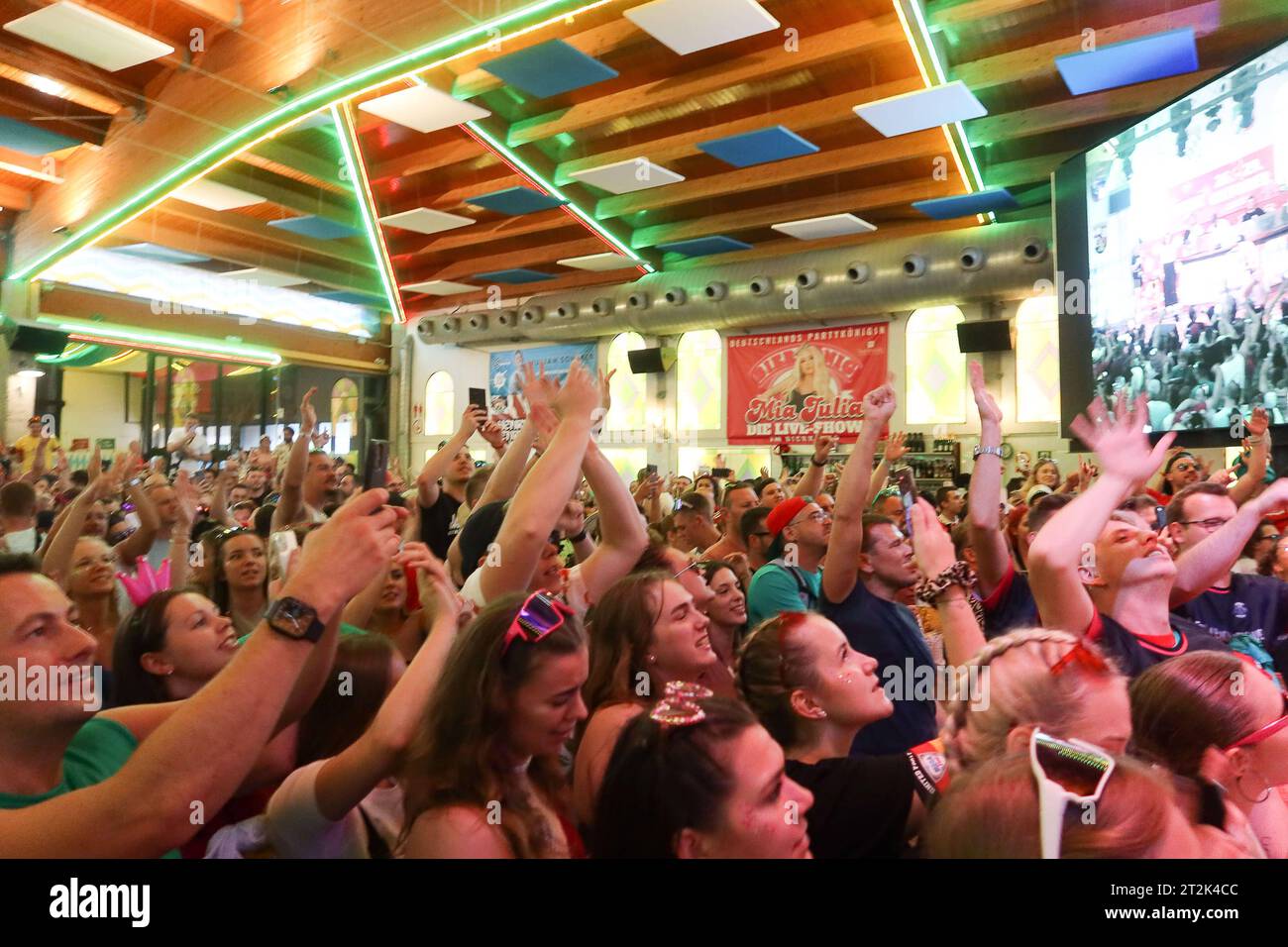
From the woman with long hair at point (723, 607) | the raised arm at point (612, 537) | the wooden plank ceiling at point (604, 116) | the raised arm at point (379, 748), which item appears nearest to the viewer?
the raised arm at point (379, 748)

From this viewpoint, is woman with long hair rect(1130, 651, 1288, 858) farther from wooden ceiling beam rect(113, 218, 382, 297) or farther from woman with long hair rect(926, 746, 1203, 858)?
wooden ceiling beam rect(113, 218, 382, 297)

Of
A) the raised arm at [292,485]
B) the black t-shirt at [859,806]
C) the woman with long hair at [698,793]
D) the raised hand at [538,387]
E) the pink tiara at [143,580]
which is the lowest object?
the black t-shirt at [859,806]

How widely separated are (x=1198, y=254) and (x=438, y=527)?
4.52 meters

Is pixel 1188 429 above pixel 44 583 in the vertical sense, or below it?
above

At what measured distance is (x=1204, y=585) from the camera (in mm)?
2375

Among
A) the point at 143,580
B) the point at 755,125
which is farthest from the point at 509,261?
the point at 143,580

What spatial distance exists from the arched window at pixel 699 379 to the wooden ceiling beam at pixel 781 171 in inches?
97.1

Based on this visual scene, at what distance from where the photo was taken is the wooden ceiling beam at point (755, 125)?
6234 mm

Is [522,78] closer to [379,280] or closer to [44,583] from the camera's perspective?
[44,583]

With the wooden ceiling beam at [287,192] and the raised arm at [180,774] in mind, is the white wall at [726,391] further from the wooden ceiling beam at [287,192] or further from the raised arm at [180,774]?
the raised arm at [180,774]

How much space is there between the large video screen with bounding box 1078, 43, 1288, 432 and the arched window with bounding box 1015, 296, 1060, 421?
267cm

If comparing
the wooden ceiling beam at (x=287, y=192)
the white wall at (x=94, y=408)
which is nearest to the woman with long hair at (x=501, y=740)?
the wooden ceiling beam at (x=287, y=192)

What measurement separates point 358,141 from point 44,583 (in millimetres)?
7112

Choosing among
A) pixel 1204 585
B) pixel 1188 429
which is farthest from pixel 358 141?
pixel 1204 585
